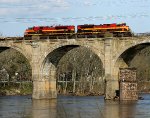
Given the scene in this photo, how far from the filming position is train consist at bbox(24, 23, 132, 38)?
8307 centimetres

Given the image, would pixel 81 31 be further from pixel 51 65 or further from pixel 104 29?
pixel 51 65

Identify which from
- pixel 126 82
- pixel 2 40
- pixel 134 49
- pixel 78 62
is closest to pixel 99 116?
pixel 126 82

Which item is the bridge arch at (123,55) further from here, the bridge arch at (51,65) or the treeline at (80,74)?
the treeline at (80,74)

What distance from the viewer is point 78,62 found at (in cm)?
12444

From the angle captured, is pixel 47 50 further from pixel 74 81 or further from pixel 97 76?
pixel 97 76

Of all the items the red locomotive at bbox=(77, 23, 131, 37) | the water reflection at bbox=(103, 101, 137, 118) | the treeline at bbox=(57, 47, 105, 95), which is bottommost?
the water reflection at bbox=(103, 101, 137, 118)

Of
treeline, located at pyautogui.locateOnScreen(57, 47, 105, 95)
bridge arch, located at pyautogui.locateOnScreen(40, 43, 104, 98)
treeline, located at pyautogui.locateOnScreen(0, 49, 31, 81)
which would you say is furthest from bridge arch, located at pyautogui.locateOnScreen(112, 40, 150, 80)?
treeline, located at pyautogui.locateOnScreen(0, 49, 31, 81)

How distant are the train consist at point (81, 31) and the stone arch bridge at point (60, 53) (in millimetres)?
962

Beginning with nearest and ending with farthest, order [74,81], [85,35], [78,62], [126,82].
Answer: [126,82] → [85,35] → [74,81] → [78,62]

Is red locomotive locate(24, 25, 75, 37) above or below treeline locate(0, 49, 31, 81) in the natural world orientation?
above

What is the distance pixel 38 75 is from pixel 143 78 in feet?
162

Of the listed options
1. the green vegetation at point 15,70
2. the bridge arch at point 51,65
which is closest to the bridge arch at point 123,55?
the bridge arch at point 51,65

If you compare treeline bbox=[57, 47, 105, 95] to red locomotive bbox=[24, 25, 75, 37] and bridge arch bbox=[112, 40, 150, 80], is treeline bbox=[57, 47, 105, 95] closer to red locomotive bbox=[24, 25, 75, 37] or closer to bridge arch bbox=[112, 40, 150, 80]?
red locomotive bbox=[24, 25, 75, 37]

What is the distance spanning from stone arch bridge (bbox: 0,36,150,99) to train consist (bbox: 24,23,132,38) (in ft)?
3.15
